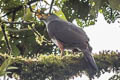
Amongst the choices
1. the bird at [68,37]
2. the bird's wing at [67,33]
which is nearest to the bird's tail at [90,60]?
the bird at [68,37]

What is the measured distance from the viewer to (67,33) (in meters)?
4.75

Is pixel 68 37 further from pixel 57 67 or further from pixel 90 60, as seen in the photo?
pixel 57 67

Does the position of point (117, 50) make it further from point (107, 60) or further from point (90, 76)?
point (90, 76)

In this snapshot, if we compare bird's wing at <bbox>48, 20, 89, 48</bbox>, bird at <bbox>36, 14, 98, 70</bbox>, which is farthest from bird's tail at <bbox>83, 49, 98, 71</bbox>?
bird's wing at <bbox>48, 20, 89, 48</bbox>

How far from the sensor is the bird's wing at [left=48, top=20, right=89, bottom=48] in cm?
450

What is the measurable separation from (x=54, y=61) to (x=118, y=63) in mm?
762

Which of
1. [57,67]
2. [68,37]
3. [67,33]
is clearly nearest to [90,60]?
[57,67]

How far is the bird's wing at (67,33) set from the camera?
14.8 ft

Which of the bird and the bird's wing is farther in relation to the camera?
the bird's wing

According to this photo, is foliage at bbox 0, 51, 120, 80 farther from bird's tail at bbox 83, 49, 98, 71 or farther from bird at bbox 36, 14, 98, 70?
bird at bbox 36, 14, 98, 70

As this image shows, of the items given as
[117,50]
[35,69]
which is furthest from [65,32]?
[35,69]

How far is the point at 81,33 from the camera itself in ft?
15.4

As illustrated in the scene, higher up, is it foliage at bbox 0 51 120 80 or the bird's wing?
the bird's wing

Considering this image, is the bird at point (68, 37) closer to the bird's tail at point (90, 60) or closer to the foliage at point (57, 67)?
the bird's tail at point (90, 60)
